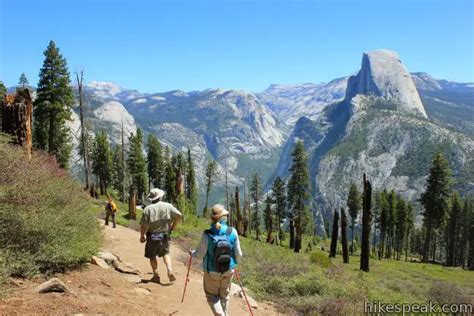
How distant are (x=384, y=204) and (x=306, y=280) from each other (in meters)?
65.9

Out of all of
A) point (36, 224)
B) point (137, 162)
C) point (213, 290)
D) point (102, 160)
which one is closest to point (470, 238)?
point (137, 162)

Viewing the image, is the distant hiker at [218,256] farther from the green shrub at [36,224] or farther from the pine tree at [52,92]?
the pine tree at [52,92]

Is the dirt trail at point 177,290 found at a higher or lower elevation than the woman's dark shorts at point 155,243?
lower

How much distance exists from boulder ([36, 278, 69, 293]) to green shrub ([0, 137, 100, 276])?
71cm

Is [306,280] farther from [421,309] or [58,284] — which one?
[58,284]

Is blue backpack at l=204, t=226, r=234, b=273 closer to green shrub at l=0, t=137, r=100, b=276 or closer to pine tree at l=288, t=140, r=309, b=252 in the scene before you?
green shrub at l=0, t=137, r=100, b=276

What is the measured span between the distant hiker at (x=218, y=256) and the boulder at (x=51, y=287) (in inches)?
113

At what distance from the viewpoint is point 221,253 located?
25.5 feet

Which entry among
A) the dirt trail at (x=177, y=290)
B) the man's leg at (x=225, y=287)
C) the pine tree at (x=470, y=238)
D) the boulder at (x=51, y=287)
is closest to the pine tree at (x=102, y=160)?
the dirt trail at (x=177, y=290)

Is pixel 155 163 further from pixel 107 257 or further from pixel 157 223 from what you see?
pixel 157 223

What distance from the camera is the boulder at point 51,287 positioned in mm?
8375

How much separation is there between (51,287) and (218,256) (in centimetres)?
339

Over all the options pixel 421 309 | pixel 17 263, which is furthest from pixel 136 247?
pixel 421 309

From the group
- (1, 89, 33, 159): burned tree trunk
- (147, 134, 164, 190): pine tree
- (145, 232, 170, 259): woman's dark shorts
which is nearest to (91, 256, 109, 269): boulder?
(145, 232, 170, 259): woman's dark shorts
